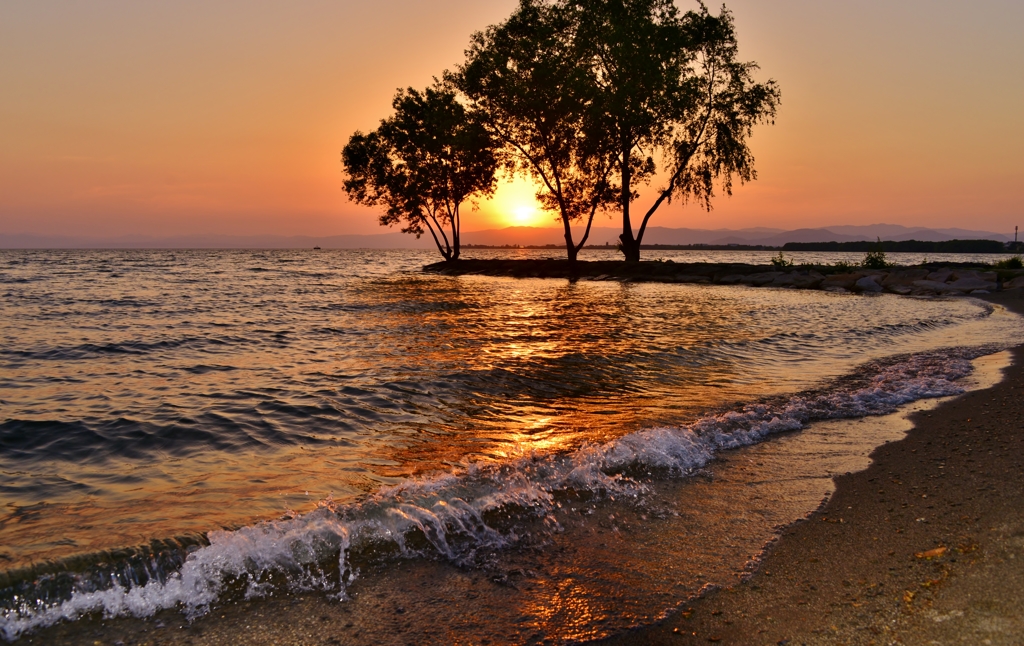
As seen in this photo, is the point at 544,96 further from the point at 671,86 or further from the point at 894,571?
the point at 894,571

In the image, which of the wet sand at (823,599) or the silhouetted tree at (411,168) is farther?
the silhouetted tree at (411,168)

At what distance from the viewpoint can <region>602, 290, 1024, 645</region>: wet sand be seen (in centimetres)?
294

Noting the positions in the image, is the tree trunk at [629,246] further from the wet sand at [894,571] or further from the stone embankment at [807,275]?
the wet sand at [894,571]

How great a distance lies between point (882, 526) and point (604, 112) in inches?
1464

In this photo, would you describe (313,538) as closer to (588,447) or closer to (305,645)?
(305,645)

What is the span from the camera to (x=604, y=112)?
125 ft

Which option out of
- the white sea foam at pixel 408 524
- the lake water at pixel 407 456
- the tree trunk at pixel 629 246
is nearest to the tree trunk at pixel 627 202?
the tree trunk at pixel 629 246

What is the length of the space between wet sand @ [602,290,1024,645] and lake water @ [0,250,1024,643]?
0.81 ft

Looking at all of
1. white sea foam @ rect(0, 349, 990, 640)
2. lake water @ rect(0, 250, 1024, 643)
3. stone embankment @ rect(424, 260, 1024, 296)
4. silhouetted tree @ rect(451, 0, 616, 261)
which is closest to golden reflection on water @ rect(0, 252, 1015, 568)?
lake water @ rect(0, 250, 1024, 643)

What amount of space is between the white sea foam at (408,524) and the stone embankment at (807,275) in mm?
26737

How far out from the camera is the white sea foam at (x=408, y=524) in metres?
Answer: 3.48

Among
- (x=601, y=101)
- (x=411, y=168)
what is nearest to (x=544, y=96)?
(x=601, y=101)

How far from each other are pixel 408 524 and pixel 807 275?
3542 cm

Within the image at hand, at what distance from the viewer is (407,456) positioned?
20.2 ft
